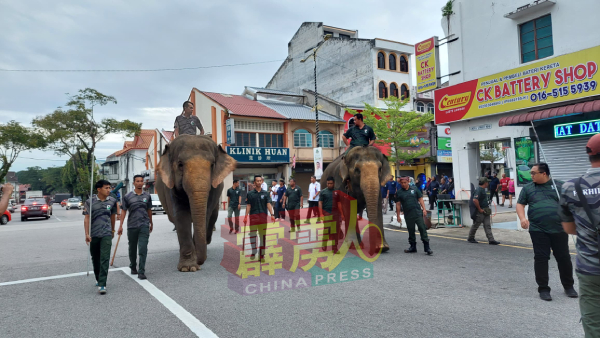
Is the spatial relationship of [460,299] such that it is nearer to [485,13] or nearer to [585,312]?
[585,312]

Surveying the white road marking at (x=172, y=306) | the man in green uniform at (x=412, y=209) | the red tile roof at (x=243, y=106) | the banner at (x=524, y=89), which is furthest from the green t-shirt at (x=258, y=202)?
the red tile roof at (x=243, y=106)

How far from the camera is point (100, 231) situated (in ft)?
20.0

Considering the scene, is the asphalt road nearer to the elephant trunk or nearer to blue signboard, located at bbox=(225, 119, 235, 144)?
the elephant trunk

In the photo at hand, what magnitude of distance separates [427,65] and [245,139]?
20054 millimetres

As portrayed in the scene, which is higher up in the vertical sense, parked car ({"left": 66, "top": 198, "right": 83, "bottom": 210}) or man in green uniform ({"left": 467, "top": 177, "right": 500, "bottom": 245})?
man in green uniform ({"left": 467, "top": 177, "right": 500, "bottom": 245})

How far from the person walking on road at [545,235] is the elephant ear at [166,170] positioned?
5508mm

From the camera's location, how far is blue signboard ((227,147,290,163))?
3138 centimetres

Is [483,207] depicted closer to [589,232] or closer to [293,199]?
[293,199]

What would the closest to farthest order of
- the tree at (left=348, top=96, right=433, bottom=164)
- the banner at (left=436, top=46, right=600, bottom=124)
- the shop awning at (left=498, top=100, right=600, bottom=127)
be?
1. the shop awning at (left=498, top=100, right=600, bottom=127)
2. the banner at (left=436, top=46, right=600, bottom=124)
3. the tree at (left=348, top=96, right=433, bottom=164)

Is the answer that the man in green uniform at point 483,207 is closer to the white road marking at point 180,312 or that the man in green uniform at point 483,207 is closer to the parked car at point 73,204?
the white road marking at point 180,312

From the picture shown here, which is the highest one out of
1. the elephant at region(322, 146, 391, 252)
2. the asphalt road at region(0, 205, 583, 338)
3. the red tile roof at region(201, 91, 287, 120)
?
the red tile roof at region(201, 91, 287, 120)

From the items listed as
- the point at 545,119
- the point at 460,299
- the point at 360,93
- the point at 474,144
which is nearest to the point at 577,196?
the point at 460,299

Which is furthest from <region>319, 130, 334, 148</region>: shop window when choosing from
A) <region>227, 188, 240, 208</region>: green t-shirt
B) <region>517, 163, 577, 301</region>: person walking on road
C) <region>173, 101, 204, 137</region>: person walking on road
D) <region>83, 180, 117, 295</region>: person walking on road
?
<region>517, 163, 577, 301</region>: person walking on road

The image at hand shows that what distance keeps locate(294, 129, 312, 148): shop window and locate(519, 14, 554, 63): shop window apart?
77.2 feet
